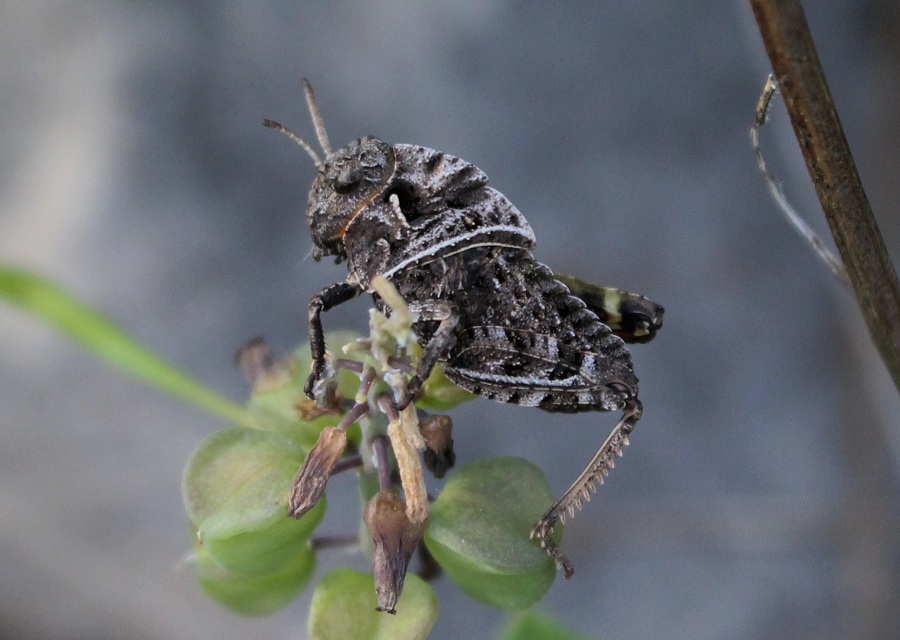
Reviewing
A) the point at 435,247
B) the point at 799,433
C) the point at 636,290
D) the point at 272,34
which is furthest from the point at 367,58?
the point at 799,433

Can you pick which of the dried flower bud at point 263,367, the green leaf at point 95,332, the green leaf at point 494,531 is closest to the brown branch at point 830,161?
the green leaf at point 494,531

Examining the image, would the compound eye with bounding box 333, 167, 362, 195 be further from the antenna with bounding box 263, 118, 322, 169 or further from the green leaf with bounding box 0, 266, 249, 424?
the green leaf with bounding box 0, 266, 249, 424

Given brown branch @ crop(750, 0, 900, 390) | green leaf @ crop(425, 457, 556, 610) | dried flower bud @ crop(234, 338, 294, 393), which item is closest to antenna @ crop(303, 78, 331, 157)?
dried flower bud @ crop(234, 338, 294, 393)

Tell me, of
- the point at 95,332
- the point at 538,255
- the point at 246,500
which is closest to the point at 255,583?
the point at 246,500

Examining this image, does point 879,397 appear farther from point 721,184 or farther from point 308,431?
point 308,431

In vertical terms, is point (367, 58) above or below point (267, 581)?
above

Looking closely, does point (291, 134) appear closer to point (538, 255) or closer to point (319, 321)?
point (319, 321)

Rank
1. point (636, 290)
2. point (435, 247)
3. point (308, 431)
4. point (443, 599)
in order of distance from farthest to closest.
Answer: point (636, 290) → point (443, 599) → point (435, 247) → point (308, 431)
